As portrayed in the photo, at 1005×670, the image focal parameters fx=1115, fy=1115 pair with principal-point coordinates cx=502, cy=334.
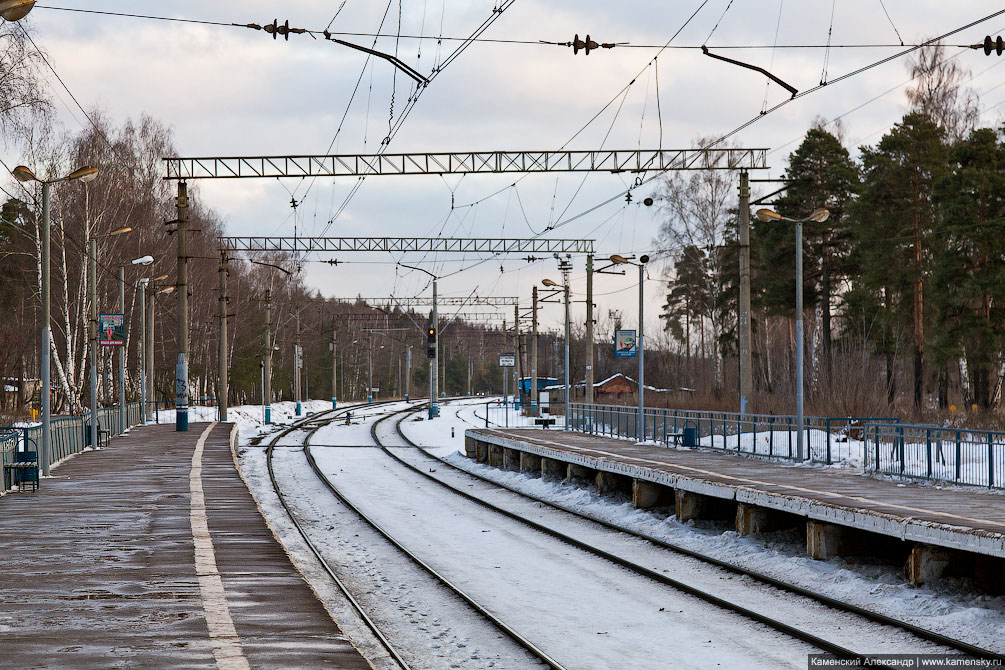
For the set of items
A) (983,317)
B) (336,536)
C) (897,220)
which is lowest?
(336,536)

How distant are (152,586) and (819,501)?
30.5ft

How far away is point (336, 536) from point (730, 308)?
4334 cm

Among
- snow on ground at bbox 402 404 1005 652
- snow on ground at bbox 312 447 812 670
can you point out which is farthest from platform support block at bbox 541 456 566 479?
snow on ground at bbox 312 447 812 670

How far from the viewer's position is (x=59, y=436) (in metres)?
29.4

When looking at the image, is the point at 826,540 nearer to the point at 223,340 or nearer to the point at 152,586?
the point at 152,586

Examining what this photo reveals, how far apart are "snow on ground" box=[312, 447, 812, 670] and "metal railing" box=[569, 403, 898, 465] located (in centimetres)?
880

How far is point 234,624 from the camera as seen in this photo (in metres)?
10.4

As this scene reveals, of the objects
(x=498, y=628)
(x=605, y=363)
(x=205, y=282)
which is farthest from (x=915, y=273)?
(x=605, y=363)

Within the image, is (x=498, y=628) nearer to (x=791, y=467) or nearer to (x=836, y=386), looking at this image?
(x=791, y=467)

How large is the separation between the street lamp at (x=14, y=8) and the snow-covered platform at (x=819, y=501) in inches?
486

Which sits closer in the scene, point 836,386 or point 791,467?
point 791,467

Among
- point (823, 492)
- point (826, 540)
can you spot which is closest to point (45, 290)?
point (823, 492)

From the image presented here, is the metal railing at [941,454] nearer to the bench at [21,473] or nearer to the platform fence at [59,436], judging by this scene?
the bench at [21,473]

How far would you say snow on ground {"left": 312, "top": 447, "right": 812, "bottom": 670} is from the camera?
10891 mm
